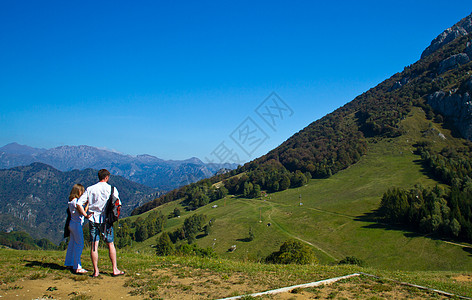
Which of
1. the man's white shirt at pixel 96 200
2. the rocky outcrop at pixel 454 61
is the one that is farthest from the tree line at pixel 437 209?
the rocky outcrop at pixel 454 61

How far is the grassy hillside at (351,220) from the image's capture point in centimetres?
5469

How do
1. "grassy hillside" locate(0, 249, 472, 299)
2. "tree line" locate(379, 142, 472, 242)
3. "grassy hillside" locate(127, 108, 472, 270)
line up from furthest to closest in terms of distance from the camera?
"tree line" locate(379, 142, 472, 242) < "grassy hillside" locate(127, 108, 472, 270) < "grassy hillside" locate(0, 249, 472, 299)

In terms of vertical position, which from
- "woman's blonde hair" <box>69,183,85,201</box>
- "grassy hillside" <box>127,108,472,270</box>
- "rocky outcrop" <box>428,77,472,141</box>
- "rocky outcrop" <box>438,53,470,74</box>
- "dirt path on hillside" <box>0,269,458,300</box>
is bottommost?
"grassy hillside" <box>127,108,472,270</box>

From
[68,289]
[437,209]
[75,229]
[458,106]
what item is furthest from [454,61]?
[68,289]

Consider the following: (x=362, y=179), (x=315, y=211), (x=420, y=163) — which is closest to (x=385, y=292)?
(x=315, y=211)

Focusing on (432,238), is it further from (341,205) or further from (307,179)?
(307,179)

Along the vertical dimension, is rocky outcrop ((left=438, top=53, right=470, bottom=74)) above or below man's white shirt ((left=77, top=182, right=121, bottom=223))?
above

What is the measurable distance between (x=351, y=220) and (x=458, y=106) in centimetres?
13019

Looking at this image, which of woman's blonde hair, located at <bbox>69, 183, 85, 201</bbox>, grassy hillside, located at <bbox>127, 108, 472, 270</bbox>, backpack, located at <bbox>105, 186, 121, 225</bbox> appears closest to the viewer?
woman's blonde hair, located at <bbox>69, 183, 85, 201</bbox>

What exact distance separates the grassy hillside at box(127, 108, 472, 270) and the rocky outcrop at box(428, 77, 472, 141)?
903cm

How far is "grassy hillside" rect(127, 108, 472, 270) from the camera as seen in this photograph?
179 ft

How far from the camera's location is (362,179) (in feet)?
371

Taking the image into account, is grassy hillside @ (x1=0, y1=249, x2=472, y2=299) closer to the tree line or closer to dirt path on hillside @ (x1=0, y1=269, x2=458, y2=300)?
dirt path on hillside @ (x1=0, y1=269, x2=458, y2=300)

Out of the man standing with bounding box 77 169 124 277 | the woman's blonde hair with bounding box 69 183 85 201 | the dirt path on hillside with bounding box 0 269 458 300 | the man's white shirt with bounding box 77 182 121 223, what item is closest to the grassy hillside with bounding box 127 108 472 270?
the dirt path on hillside with bounding box 0 269 458 300
